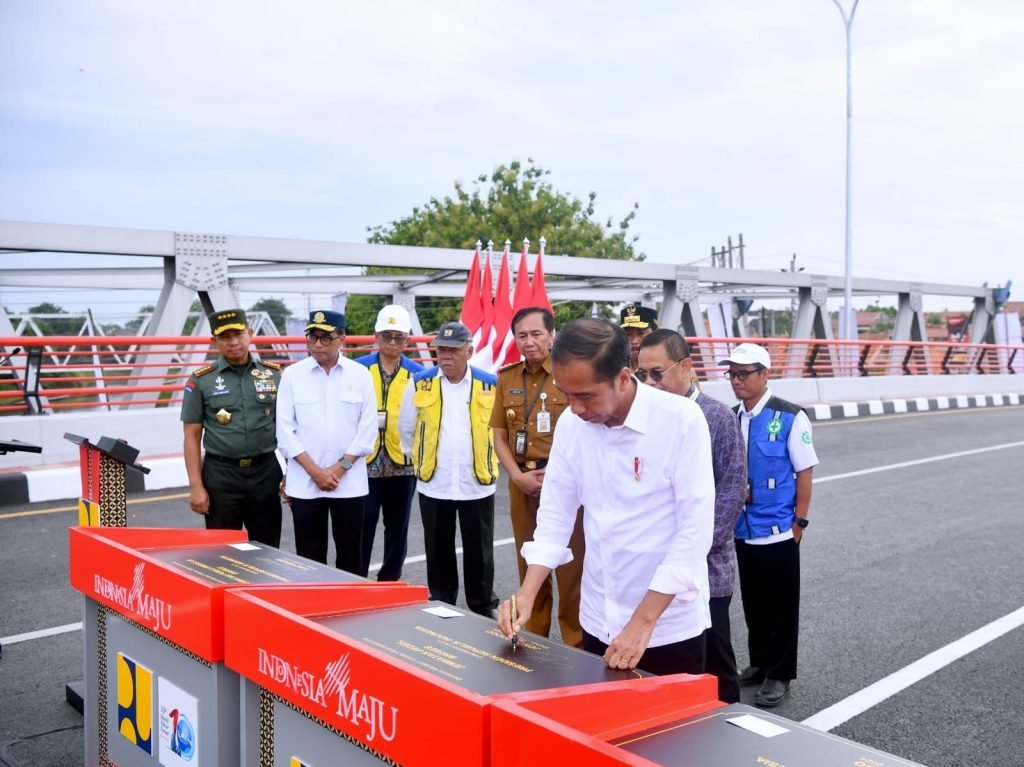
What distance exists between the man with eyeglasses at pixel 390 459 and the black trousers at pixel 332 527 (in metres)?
0.54

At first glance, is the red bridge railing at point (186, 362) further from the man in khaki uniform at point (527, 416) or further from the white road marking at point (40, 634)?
the man in khaki uniform at point (527, 416)

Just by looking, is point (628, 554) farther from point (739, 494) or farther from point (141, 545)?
point (141, 545)

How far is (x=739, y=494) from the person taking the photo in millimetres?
3553

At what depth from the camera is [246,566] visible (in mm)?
3033

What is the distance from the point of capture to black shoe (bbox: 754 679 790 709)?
13.4 feet

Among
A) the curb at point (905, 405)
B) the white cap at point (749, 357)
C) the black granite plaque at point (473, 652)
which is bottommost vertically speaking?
the curb at point (905, 405)

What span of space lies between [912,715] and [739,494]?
1.38 meters

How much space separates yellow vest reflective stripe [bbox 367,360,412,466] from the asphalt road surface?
38.9 inches

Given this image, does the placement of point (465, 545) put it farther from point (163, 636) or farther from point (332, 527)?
point (163, 636)

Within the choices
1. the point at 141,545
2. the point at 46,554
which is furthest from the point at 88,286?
the point at 141,545

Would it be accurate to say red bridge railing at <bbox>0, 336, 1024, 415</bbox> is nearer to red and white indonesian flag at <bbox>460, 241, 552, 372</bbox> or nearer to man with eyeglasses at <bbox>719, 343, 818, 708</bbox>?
red and white indonesian flag at <bbox>460, 241, 552, 372</bbox>

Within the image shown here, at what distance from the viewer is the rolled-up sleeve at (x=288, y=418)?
480cm

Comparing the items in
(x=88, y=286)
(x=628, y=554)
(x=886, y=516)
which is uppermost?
(x=88, y=286)

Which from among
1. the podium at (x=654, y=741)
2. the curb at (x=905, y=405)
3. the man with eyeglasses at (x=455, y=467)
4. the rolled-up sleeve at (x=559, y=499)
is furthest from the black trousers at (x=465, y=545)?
the curb at (x=905, y=405)
